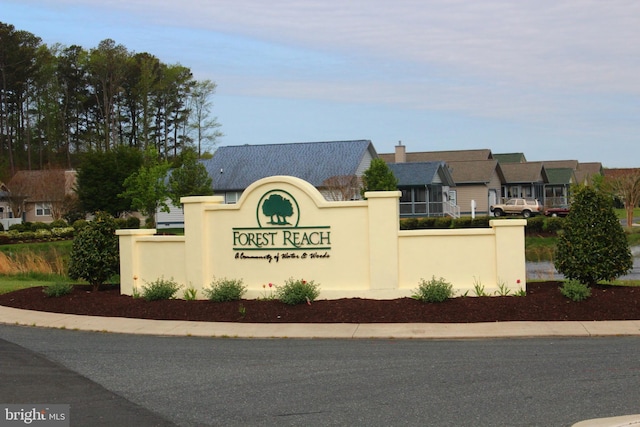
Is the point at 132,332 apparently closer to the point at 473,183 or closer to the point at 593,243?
the point at 593,243

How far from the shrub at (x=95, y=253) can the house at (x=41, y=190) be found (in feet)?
157

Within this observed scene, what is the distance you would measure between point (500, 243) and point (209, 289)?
5.92m

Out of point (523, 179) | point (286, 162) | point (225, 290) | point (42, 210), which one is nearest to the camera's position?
point (225, 290)

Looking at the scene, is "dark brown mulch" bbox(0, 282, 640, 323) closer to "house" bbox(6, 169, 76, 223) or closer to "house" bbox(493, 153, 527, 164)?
"house" bbox(6, 169, 76, 223)

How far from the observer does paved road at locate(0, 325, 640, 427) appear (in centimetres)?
770

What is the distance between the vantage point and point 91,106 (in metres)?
79.5

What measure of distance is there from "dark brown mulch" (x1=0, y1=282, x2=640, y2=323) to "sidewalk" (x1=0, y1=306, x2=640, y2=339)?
0.31 meters

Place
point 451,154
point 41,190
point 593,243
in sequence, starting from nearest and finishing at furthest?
point 593,243, point 41,190, point 451,154

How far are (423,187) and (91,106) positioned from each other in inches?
1569

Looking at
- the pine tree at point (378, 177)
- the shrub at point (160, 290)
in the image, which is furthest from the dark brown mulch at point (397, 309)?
the pine tree at point (378, 177)

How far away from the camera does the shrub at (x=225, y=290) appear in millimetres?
15312

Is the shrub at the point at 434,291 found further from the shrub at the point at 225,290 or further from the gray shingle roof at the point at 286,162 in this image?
the gray shingle roof at the point at 286,162

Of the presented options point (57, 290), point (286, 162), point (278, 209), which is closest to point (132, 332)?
point (278, 209)

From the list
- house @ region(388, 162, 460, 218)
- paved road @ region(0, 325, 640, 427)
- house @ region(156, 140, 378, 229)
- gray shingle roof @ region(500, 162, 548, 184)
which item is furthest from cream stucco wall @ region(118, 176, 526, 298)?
gray shingle roof @ region(500, 162, 548, 184)
